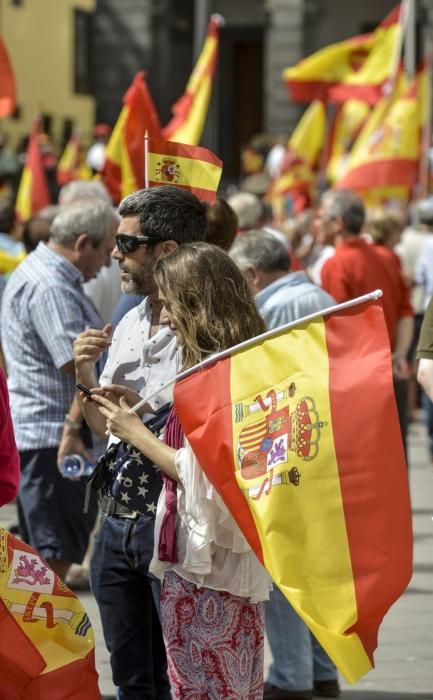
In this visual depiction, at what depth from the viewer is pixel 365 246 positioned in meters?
10.1

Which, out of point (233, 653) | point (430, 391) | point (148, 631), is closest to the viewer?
point (233, 653)

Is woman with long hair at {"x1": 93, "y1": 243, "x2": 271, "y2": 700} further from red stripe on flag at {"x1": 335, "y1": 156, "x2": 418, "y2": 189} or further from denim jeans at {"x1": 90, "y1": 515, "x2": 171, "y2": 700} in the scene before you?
red stripe on flag at {"x1": 335, "y1": 156, "x2": 418, "y2": 189}

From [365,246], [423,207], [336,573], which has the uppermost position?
[336,573]

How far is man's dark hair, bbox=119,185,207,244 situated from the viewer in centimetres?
505

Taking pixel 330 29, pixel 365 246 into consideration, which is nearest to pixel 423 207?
pixel 365 246

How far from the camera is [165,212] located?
506 centimetres

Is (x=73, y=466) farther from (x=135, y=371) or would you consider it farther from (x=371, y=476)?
(x=371, y=476)

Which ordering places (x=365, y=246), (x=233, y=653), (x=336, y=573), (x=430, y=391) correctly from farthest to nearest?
1. (x=365, y=246)
2. (x=430, y=391)
3. (x=233, y=653)
4. (x=336, y=573)

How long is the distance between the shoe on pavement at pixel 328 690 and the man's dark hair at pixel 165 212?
7.98 feet

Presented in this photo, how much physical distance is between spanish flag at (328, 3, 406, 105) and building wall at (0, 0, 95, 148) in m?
17.9

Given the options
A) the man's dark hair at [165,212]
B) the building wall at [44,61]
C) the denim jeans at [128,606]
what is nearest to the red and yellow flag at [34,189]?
the man's dark hair at [165,212]

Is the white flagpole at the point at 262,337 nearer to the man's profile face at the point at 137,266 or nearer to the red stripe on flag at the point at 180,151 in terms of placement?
the man's profile face at the point at 137,266

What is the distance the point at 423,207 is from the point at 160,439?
1064 cm

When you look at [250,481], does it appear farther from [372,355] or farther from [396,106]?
[396,106]
